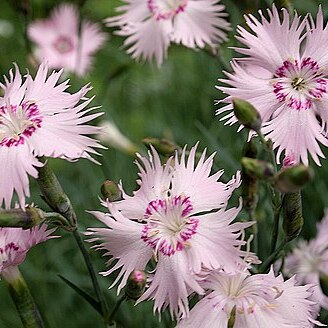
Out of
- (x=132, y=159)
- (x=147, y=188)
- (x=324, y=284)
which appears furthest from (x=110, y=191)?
(x=132, y=159)

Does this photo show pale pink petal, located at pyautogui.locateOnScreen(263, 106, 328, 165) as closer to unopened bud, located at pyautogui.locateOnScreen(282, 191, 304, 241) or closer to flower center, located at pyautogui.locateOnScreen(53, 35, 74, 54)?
unopened bud, located at pyautogui.locateOnScreen(282, 191, 304, 241)

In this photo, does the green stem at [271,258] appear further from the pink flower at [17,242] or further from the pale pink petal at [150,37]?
the pale pink petal at [150,37]

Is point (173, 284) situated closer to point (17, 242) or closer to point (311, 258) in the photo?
point (17, 242)

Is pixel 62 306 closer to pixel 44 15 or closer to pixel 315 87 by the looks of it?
pixel 315 87

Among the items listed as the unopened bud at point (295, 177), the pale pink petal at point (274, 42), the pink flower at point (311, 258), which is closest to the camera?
the unopened bud at point (295, 177)


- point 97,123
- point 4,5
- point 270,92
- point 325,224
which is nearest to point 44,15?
point 4,5

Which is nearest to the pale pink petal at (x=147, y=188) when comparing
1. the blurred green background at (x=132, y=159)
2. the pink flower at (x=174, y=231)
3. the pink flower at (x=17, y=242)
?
the pink flower at (x=174, y=231)
